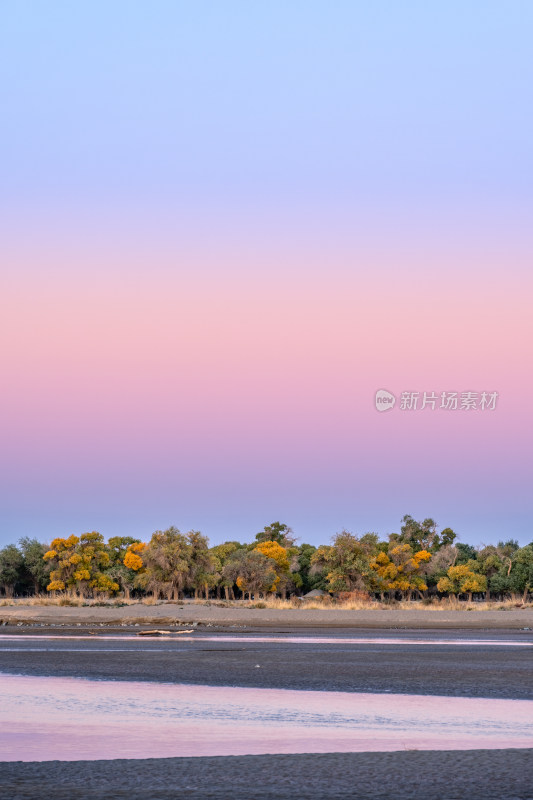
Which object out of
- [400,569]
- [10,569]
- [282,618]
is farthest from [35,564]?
[282,618]

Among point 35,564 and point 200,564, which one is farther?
point 35,564

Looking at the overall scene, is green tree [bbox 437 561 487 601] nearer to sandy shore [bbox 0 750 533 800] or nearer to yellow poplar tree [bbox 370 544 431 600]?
yellow poplar tree [bbox 370 544 431 600]

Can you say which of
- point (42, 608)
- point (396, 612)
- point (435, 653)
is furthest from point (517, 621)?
point (42, 608)

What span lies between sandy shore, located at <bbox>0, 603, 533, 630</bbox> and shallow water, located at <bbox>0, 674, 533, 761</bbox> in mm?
32172

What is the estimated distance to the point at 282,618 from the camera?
54812 millimetres

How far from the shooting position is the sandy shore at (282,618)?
50.6 meters

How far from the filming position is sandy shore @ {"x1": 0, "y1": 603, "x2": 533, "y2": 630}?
50.6m

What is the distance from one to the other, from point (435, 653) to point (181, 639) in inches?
427

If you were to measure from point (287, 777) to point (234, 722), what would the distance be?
4.10m

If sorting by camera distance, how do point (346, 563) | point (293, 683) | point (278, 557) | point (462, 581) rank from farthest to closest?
point (462, 581) → point (278, 557) → point (346, 563) → point (293, 683)

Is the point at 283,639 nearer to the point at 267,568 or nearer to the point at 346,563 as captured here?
the point at 346,563

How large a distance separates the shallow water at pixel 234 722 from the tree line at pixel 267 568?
63.8m

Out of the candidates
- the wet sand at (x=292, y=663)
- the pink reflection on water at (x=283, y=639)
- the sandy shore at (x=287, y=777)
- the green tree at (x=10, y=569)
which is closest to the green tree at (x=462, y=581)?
the green tree at (x=10, y=569)

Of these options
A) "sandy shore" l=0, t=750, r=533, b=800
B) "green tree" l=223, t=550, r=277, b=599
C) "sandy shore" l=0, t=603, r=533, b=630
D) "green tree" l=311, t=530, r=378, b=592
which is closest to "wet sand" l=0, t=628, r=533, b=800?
"sandy shore" l=0, t=750, r=533, b=800
